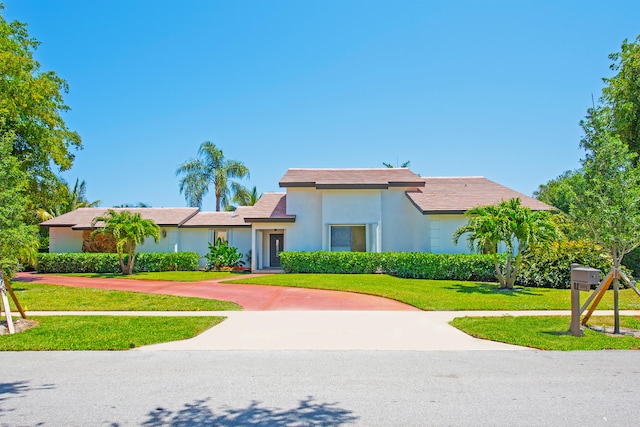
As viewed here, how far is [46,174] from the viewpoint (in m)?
22.0

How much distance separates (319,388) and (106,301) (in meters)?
10.9

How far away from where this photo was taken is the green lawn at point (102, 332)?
7836 millimetres

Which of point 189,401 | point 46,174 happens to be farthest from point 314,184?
point 189,401

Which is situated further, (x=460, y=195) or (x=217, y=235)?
(x=217, y=235)

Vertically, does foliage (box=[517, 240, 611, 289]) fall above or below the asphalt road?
above

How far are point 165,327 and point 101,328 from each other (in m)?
1.32

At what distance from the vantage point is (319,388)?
5.37m

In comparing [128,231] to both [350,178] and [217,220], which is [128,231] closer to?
[217,220]

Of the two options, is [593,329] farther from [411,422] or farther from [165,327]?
[165,327]

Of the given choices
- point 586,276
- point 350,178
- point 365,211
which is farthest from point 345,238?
point 586,276


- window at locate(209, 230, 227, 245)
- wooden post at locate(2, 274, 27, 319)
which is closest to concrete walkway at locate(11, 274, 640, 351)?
wooden post at locate(2, 274, 27, 319)

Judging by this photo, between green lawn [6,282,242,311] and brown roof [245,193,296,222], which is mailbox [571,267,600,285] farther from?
brown roof [245,193,296,222]

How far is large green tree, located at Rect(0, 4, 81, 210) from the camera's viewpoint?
738 inches

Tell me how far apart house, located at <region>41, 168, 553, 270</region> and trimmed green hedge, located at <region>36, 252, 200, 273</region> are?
14.5ft
